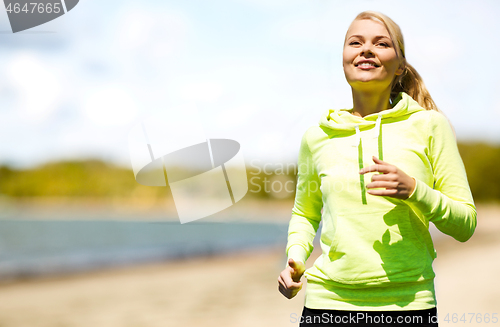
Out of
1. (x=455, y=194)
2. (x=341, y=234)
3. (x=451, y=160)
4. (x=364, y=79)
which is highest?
(x=364, y=79)

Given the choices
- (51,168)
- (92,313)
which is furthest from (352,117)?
(51,168)

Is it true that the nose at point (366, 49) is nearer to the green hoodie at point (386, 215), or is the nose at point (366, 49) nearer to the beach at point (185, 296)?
the green hoodie at point (386, 215)

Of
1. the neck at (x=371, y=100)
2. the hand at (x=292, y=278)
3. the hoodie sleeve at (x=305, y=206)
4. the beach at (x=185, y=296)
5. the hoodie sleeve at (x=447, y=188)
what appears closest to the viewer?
the hoodie sleeve at (x=447, y=188)

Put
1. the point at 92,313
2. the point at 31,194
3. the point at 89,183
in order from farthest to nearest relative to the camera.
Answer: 1. the point at 89,183
2. the point at 31,194
3. the point at 92,313

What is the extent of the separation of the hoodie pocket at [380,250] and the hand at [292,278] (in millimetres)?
148

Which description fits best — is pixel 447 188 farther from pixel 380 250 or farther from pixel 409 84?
pixel 409 84

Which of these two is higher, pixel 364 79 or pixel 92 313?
pixel 364 79

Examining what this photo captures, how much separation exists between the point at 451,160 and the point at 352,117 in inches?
16.7

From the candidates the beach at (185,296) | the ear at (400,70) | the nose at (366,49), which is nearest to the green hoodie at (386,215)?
the ear at (400,70)

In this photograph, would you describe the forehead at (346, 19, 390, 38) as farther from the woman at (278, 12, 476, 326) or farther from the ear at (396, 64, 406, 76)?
the ear at (396, 64, 406, 76)

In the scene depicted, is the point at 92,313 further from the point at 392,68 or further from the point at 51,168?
the point at 51,168

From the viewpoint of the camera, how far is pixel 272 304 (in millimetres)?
8758

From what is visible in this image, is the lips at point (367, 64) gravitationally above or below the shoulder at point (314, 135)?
above

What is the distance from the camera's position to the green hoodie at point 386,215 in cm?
181
